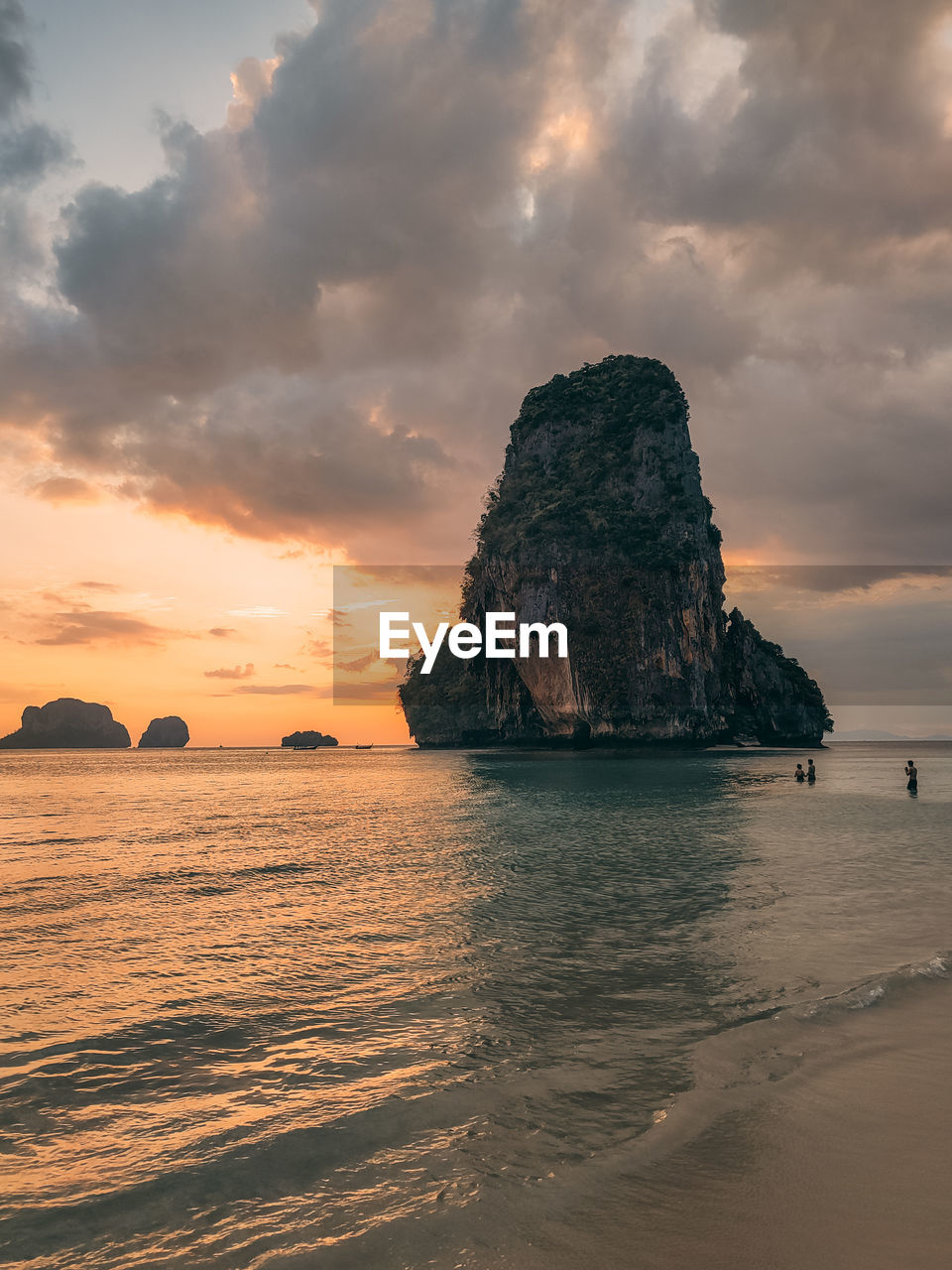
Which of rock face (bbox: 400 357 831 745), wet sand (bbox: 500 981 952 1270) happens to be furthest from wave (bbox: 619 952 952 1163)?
rock face (bbox: 400 357 831 745)

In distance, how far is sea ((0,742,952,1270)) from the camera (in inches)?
167

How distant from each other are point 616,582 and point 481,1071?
86.8 m

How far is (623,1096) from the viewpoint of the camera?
19.4 feet

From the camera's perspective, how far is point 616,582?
3573 inches

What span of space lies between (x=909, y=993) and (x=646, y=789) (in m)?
34.1

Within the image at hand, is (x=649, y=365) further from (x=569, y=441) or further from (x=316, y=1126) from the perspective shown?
(x=316, y=1126)

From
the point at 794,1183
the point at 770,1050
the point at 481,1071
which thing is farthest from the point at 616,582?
the point at 794,1183

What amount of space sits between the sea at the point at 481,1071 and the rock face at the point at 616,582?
2851 inches

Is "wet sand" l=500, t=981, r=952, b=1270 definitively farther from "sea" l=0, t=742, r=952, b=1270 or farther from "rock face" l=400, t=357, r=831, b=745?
"rock face" l=400, t=357, r=831, b=745

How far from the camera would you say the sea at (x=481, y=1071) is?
4.23 m

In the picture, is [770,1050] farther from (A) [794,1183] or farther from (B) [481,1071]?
(B) [481,1071]

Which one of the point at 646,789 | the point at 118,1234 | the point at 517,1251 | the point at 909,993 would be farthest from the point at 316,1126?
the point at 646,789

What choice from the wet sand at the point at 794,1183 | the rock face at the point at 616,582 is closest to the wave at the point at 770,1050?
the wet sand at the point at 794,1183

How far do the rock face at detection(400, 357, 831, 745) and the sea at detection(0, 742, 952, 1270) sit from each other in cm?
7242
